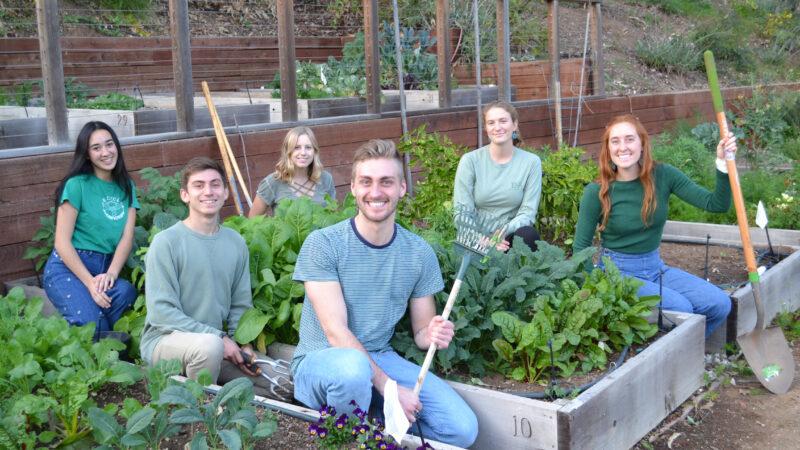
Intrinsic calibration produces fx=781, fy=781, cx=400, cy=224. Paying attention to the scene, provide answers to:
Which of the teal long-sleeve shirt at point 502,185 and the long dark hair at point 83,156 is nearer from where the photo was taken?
the long dark hair at point 83,156

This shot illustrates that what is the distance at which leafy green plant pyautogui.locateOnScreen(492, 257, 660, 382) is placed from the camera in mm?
3361

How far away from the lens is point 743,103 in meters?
A: 11.8

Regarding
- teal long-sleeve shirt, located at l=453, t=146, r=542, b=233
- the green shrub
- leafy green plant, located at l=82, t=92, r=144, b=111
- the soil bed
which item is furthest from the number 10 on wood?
the green shrub

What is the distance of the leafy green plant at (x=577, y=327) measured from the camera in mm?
3361

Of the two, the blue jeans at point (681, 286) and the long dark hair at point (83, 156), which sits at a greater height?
the long dark hair at point (83, 156)

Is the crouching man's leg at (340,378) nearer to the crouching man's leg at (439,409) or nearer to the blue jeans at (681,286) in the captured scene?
the crouching man's leg at (439,409)

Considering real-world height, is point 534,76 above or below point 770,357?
above

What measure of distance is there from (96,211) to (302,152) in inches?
49.4

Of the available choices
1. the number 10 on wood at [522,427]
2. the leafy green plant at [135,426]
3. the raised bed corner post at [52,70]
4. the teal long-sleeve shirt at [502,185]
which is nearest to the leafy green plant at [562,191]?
the teal long-sleeve shirt at [502,185]

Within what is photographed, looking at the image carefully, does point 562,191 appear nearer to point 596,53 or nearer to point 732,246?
point 732,246

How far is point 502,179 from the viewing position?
4.93 m

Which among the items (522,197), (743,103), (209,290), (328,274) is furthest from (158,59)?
(743,103)

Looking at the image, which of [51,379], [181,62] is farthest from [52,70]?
[51,379]

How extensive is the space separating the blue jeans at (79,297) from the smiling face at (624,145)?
107 inches
